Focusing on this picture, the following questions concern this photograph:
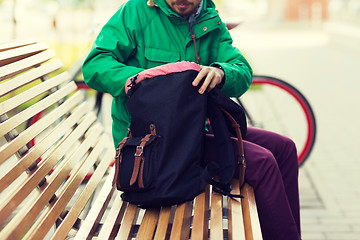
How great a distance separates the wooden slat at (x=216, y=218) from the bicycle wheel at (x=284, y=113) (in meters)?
1.98

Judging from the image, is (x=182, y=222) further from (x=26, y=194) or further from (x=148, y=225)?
(x=26, y=194)

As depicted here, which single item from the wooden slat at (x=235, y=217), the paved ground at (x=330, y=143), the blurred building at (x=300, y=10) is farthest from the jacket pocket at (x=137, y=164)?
the blurred building at (x=300, y=10)

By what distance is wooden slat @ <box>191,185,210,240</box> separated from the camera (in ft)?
6.17

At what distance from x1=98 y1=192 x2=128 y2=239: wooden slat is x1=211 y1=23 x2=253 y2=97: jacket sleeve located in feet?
2.17

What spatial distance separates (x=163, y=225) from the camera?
193cm

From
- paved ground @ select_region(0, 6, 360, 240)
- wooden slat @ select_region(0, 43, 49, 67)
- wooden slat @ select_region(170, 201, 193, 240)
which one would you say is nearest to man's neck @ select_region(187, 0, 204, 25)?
wooden slat @ select_region(0, 43, 49, 67)

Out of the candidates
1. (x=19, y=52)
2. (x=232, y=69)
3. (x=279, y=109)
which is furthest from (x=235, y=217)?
(x=279, y=109)

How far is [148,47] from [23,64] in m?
0.56

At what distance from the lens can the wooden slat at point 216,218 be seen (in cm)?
188

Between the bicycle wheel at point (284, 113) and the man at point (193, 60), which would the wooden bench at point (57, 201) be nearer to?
the man at point (193, 60)

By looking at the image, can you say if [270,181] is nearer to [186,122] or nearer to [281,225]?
[281,225]

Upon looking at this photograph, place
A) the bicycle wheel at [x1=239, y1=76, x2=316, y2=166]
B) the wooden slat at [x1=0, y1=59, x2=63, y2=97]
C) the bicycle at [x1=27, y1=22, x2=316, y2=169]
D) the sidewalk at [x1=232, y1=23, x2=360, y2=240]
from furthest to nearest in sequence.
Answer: the bicycle wheel at [x1=239, y1=76, x2=316, y2=166] < the bicycle at [x1=27, y1=22, x2=316, y2=169] < the sidewalk at [x1=232, y1=23, x2=360, y2=240] < the wooden slat at [x1=0, y1=59, x2=63, y2=97]

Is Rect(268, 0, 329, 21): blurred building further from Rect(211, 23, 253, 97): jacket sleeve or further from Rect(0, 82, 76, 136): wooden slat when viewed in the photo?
Rect(0, 82, 76, 136): wooden slat

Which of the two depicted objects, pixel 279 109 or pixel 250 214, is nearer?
pixel 250 214
